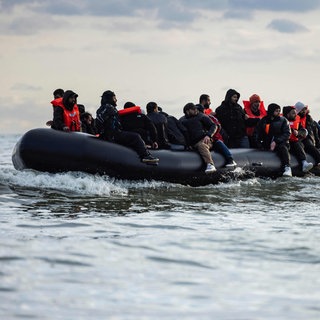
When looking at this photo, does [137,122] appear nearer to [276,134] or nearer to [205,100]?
[205,100]

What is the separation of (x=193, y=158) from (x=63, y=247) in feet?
21.4

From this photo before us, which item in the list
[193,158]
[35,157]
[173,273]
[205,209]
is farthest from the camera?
[193,158]

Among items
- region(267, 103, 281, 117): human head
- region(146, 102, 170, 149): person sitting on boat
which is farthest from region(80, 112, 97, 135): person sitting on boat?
region(267, 103, 281, 117): human head

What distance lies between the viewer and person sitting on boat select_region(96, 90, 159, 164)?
484 inches

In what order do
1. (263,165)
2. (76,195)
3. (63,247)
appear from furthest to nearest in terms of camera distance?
(263,165) → (76,195) → (63,247)

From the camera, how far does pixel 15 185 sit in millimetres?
12086

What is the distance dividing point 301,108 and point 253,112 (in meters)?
1.30

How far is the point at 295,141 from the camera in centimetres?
1585

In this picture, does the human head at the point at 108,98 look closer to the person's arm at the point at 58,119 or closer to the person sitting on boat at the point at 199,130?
the person's arm at the point at 58,119

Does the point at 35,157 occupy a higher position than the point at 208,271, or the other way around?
the point at 35,157

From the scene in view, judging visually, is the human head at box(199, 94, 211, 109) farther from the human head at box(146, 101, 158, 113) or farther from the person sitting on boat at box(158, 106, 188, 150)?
the human head at box(146, 101, 158, 113)

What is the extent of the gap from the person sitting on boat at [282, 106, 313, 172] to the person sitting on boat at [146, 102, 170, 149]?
334 cm

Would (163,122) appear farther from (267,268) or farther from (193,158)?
(267,268)

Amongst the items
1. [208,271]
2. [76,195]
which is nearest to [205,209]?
[76,195]
